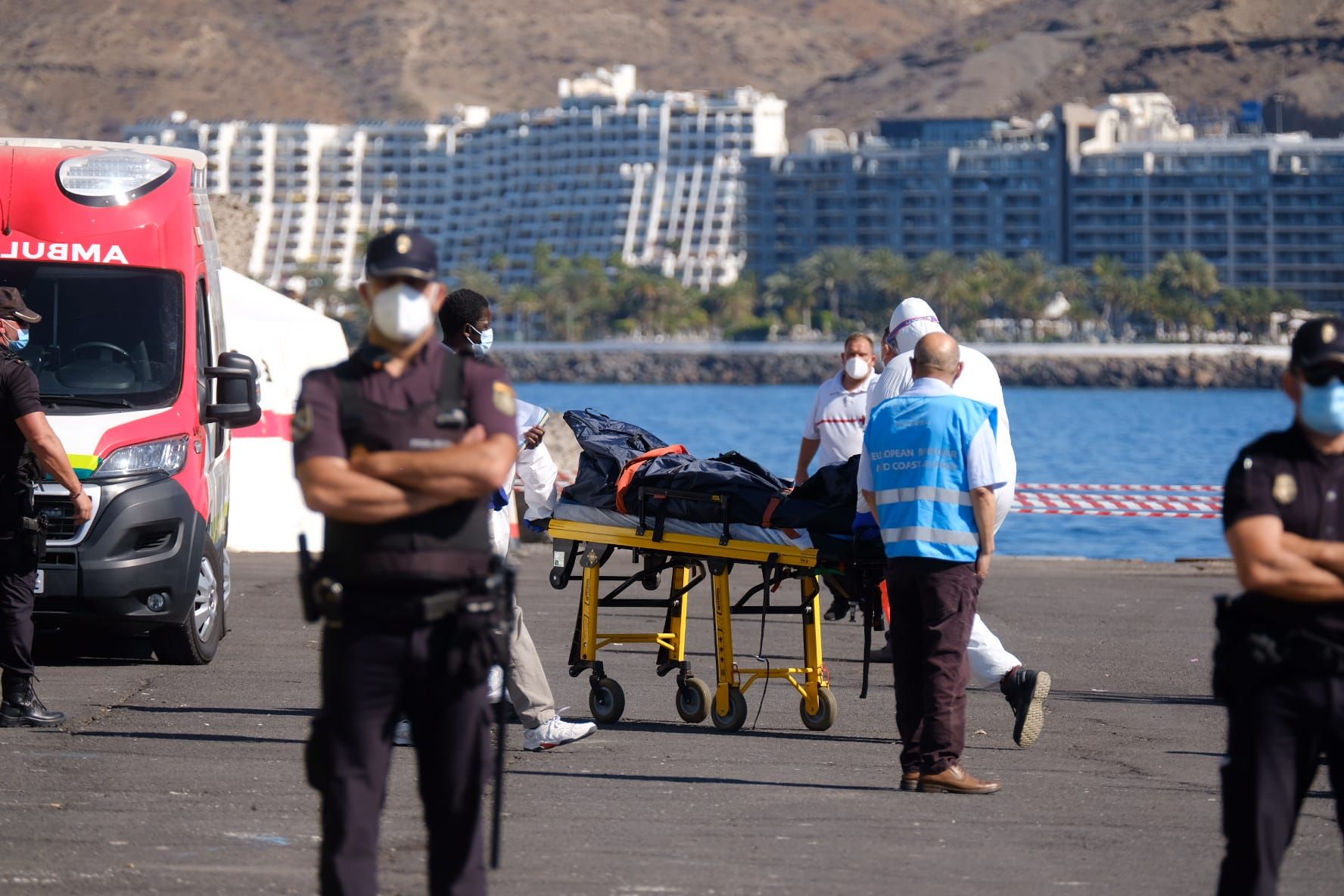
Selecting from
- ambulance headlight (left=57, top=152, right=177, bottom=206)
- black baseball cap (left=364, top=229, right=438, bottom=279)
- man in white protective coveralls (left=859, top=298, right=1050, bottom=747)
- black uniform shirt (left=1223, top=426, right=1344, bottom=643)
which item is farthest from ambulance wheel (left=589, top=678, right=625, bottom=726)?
black uniform shirt (left=1223, top=426, right=1344, bottom=643)

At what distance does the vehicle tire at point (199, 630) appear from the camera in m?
11.5

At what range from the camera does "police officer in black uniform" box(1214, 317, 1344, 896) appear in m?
4.96

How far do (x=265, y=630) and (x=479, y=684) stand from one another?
349 inches

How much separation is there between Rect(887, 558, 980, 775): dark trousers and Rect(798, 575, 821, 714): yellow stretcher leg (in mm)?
1294

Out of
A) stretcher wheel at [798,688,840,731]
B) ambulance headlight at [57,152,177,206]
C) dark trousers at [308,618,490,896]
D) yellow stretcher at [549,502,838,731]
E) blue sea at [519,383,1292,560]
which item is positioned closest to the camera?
dark trousers at [308,618,490,896]

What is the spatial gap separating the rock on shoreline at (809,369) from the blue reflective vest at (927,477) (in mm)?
149673

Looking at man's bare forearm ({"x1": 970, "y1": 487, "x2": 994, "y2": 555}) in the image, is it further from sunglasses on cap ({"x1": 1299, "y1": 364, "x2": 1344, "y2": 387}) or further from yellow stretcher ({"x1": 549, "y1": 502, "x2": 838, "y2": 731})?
sunglasses on cap ({"x1": 1299, "y1": 364, "x2": 1344, "y2": 387})

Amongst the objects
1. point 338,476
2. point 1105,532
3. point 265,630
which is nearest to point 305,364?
point 265,630

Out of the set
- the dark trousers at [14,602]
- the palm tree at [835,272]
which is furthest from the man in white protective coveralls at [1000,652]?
the palm tree at [835,272]

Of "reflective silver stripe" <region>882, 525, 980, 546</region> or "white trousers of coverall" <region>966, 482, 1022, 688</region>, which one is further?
"white trousers of coverall" <region>966, 482, 1022, 688</region>

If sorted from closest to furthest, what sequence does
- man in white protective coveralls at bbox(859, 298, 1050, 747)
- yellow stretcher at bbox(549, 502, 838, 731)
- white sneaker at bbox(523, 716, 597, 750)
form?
man in white protective coveralls at bbox(859, 298, 1050, 747) < white sneaker at bbox(523, 716, 597, 750) < yellow stretcher at bbox(549, 502, 838, 731)

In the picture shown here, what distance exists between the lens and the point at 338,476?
4.97 m

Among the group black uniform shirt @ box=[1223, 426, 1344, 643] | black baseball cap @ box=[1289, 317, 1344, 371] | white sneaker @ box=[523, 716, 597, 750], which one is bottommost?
white sneaker @ box=[523, 716, 597, 750]

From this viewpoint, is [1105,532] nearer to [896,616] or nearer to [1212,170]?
[896,616]
